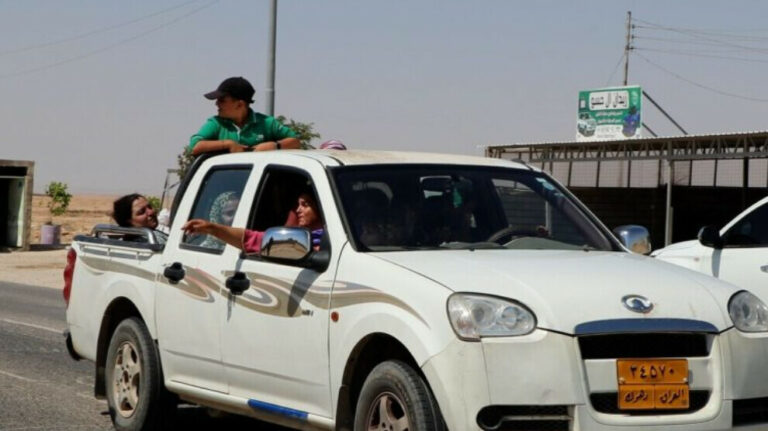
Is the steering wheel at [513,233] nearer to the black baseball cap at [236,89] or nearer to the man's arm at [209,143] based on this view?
the man's arm at [209,143]

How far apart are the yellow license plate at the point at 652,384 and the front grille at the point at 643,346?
1.9 inches

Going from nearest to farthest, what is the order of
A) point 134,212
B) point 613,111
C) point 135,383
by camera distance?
point 135,383 → point 134,212 → point 613,111

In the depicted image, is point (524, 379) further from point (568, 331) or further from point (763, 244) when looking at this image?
point (763, 244)

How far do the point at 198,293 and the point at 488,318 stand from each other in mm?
2478

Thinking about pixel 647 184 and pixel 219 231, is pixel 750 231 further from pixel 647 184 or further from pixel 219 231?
pixel 647 184

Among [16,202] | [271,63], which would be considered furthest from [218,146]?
Result: [16,202]

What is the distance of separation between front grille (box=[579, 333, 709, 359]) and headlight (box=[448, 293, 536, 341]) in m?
0.25

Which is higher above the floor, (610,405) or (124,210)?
(124,210)

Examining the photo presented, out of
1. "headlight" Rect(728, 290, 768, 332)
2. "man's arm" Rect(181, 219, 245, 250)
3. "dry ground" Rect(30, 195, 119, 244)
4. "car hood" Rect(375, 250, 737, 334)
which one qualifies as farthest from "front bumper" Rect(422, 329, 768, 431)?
"dry ground" Rect(30, 195, 119, 244)

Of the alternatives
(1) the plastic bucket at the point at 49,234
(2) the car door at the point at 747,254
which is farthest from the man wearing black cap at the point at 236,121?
(1) the plastic bucket at the point at 49,234

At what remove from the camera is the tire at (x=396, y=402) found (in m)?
6.06

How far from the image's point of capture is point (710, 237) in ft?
40.1

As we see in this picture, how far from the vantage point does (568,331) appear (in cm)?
596

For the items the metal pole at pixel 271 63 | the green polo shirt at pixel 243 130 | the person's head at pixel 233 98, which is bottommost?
the green polo shirt at pixel 243 130
